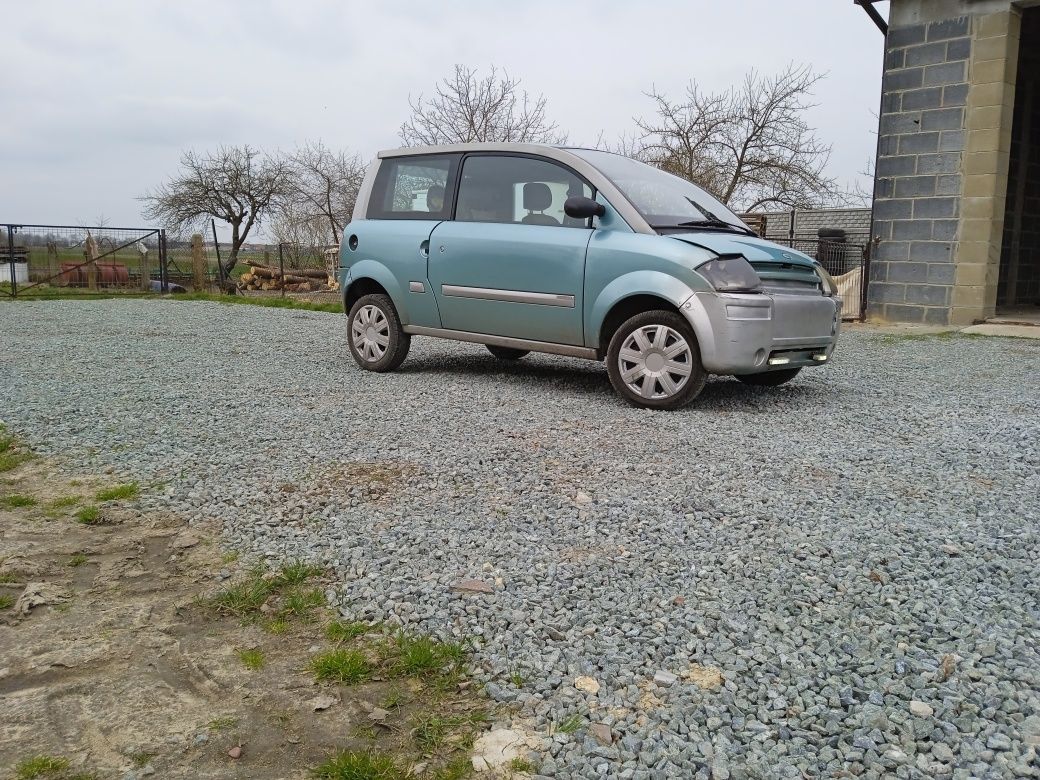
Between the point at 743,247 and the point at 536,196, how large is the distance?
169 cm

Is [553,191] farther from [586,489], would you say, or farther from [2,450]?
[2,450]

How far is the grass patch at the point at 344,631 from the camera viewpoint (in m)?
2.65

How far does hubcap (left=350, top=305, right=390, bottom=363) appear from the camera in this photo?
25.2 feet

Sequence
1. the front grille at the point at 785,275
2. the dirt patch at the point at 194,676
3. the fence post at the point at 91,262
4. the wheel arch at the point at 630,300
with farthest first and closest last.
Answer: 1. the fence post at the point at 91,262
2. the front grille at the point at 785,275
3. the wheel arch at the point at 630,300
4. the dirt patch at the point at 194,676

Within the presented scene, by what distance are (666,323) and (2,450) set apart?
4.17 metres

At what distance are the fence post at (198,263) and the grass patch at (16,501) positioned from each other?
17.3 metres

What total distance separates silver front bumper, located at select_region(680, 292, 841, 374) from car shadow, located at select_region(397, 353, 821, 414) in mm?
416

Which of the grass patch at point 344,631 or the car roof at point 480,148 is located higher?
the car roof at point 480,148

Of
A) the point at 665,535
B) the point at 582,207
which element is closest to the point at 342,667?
the point at 665,535

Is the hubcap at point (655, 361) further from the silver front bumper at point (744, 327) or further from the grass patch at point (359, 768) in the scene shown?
the grass patch at point (359, 768)

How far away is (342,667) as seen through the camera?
2436mm

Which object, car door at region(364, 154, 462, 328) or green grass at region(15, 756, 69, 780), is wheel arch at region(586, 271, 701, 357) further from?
green grass at region(15, 756, 69, 780)

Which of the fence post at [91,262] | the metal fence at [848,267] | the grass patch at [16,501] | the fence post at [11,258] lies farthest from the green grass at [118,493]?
the fence post at [91,262]

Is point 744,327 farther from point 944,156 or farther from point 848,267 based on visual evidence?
point 848,267
